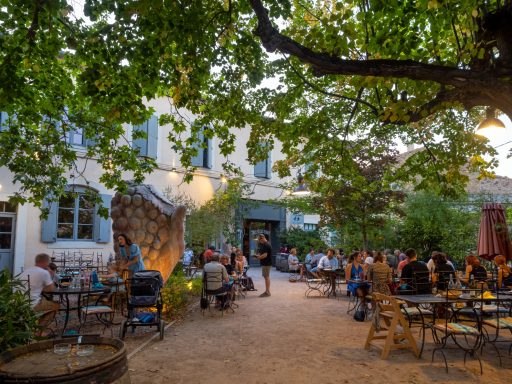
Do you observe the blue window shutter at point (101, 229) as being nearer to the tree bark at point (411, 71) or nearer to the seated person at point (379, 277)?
the seated person at point (379, 277)

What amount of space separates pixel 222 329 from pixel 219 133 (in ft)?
11.1

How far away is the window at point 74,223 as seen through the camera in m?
12.5

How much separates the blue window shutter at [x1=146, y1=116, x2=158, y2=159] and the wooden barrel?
13.1 m

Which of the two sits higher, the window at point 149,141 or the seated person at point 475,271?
the window at point 149,141

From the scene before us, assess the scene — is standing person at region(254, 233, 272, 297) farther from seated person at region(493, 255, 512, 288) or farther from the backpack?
seated person at region(493, 255, 512, 288)

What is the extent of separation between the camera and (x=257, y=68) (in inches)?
230

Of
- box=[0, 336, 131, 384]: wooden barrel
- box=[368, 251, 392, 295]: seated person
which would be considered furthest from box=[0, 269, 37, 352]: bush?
box=[368, 251, 392, 295]: seated person

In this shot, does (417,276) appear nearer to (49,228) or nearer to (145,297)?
(145,297)

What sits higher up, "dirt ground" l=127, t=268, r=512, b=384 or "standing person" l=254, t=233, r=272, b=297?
"standing person" l=254, t=233, r=272, b=297

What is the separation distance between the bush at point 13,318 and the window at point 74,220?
9932 mm

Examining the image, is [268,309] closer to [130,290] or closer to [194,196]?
[130,290]

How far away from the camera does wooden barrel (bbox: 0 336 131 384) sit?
2.32 metres

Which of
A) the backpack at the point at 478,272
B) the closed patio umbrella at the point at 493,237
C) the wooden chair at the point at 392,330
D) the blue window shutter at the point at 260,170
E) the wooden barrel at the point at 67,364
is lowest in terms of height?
the wooden chair at the point at 392,330

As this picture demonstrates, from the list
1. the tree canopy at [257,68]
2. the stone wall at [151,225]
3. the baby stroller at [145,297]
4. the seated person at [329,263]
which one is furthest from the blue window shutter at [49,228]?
the seated person at [329,263]
